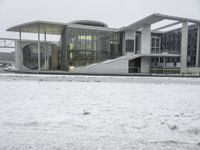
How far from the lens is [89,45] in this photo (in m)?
45.8

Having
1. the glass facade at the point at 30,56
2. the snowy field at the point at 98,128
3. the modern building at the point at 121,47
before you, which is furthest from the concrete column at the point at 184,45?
the glass facade at the point at 30,56

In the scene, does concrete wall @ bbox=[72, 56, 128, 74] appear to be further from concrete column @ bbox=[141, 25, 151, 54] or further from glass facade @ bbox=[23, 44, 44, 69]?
glass facade @ bbox=[23, 44, 44, 69]

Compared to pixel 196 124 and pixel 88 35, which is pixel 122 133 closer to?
pixel 196 124

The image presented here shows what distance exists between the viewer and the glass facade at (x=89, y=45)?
44344mm

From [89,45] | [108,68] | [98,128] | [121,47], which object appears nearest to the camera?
[98,128]

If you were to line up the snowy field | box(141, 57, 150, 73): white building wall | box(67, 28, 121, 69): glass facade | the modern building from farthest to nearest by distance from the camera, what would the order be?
box(67, 28, 121, 69): glass facade → box(141, 57, 150, 73): white building wall → the modern building → the snowy field

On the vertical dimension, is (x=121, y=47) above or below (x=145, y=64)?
above

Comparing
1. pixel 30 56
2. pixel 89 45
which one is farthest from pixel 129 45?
pixel 30 56

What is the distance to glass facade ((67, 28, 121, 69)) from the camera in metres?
44.3

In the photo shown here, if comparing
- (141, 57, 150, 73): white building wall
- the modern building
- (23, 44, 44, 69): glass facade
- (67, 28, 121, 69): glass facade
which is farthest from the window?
(23, 44, 44, 69): glass facade

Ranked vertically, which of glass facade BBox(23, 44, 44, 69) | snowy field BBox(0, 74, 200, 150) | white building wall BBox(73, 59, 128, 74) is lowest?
snowy field BBox(0, 74, 200, 150)

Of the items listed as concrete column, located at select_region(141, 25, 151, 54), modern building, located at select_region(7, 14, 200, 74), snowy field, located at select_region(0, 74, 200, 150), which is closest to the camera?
snowy field, located at select_region(0, 74, 200, 150)

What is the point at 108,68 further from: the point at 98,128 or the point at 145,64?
the point at 98,128

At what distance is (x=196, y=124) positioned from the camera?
532 cm
